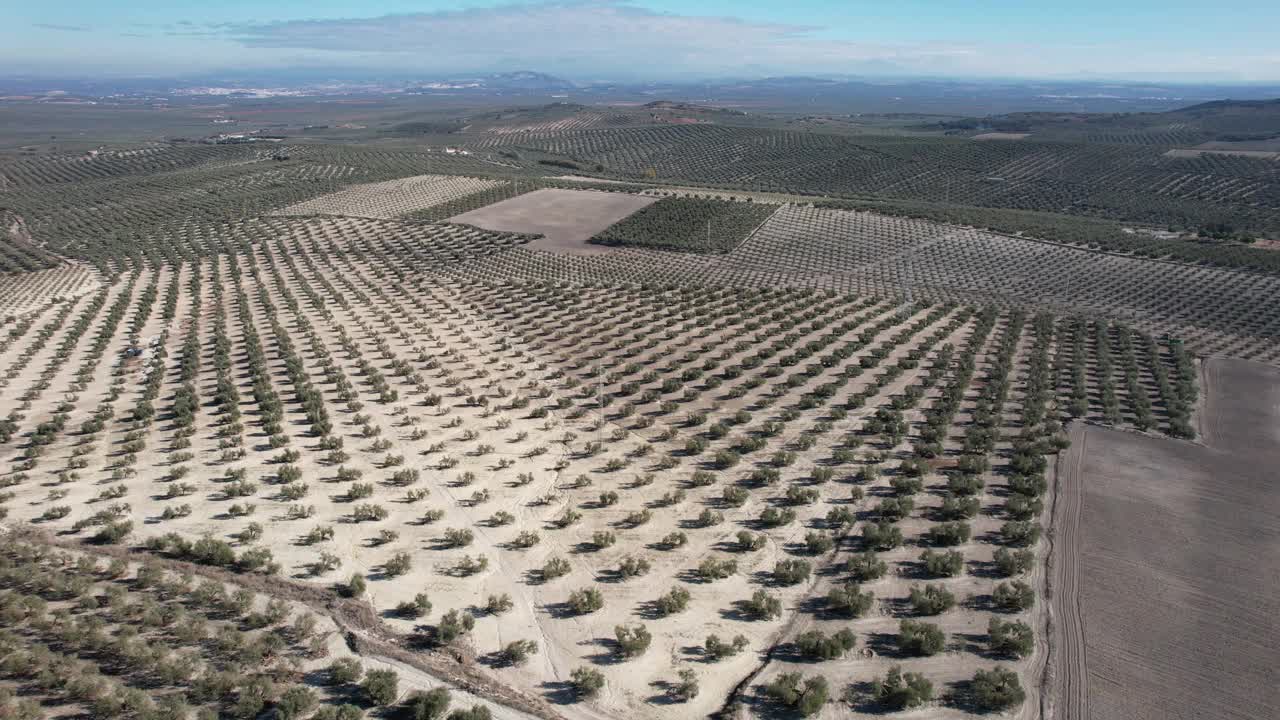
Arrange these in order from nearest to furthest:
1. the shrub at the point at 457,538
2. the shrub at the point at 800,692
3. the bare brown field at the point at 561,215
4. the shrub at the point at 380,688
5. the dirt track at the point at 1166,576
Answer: the shrub at the point at 380,688 → the shrub at the point at 800,692 → the dirt track at the point at 1166,576 → the shrub at the point at 457,538 → the bare brown field at the point at 561,215

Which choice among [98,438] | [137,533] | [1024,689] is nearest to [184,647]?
[137,533]

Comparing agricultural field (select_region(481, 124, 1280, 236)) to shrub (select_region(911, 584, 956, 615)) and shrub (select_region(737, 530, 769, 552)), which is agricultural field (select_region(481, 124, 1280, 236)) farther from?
shrub (select_region(737, 530, 769, 552))

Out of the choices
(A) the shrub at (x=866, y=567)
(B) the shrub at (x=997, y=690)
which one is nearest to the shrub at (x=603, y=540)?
(A) the shrub at (x=866, y=567)

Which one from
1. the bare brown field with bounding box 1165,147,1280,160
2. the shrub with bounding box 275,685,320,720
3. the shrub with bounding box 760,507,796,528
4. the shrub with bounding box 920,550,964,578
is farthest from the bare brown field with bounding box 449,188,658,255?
the bare brown field with bounding box 1165,147,1280,160

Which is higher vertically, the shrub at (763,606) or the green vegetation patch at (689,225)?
the green vegetation patch at (689,225)

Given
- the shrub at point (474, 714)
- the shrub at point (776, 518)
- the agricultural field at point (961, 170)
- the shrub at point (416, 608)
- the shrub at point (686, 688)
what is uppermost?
the agricultural field at point (961, 170)

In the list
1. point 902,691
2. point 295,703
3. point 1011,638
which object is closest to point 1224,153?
point 1011,638

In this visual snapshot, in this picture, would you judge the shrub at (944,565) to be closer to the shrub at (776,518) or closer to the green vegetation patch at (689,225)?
the shrub at (776,518)

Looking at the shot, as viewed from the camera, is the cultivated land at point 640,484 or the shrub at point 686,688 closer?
the shrub at point 686,688
